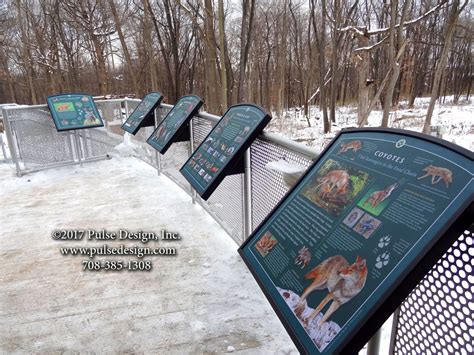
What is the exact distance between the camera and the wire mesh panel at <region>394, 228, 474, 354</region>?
1248 millimetres

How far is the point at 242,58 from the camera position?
43.4 ft

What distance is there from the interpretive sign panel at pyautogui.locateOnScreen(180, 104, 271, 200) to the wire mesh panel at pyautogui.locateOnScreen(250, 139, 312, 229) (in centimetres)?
15

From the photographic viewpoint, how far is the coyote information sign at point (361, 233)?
1.16 m

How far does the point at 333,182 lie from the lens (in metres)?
1.67

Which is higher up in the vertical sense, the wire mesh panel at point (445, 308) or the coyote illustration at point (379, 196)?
the coyote illustration at point (379, 196)

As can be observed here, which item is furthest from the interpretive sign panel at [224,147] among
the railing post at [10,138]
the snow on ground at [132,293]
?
the railing post at [10,138]

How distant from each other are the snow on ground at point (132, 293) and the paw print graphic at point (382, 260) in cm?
136

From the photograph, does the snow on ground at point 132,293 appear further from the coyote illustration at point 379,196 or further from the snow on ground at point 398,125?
the snow on ground at point 398,125

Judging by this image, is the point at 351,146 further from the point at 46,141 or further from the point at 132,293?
the point at 46,141

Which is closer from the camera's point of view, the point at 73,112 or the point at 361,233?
the point at 361,233

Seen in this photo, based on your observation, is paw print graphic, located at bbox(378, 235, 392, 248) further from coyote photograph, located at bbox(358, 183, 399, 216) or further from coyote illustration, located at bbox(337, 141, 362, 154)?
coyote illustration, located at bbox(337, 141, 362, 154)

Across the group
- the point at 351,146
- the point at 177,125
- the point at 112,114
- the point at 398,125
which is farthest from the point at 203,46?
the point at 351,146

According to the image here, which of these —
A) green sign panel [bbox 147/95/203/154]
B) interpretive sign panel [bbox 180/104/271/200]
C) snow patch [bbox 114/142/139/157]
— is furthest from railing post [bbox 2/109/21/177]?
interpretive sign panel [bbox 180/104/271/200]

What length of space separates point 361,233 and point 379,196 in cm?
15
